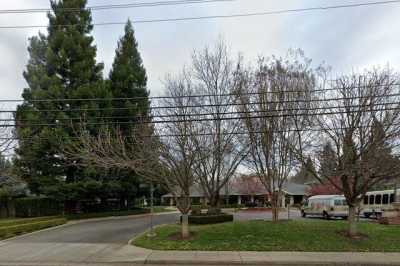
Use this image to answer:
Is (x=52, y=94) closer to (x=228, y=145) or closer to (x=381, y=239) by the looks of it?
(x=228, y=145)

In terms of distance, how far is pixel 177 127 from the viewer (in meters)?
19.1

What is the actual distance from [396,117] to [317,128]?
343cm

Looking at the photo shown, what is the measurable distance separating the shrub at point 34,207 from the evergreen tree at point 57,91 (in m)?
1.18

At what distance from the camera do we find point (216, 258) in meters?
14.3

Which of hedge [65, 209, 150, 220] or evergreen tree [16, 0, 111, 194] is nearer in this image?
evergreen tree [16, 0, 111, 194]

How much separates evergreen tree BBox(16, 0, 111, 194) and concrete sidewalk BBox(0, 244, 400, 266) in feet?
64.9

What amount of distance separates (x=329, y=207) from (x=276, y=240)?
811 inches

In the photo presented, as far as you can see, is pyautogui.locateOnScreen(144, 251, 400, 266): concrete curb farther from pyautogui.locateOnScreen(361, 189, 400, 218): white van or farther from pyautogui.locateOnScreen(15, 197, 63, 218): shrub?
pyautogui.locateOnScreen(15, 197, 63, 218): shrub

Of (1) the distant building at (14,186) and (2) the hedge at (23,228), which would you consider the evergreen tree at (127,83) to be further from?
(2) the hedge at (23,228)

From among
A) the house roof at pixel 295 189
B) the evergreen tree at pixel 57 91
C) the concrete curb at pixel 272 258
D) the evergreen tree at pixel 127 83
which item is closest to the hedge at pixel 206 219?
the concrete curb at pixel 272 258

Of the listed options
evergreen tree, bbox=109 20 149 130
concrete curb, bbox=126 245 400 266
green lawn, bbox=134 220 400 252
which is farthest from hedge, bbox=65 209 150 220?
concrete curb, bbox=126 245 400 266

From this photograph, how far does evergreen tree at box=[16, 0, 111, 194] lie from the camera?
34375 millimetres

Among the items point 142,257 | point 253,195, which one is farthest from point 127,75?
point 253,195

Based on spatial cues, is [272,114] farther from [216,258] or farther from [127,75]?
[127,75]
